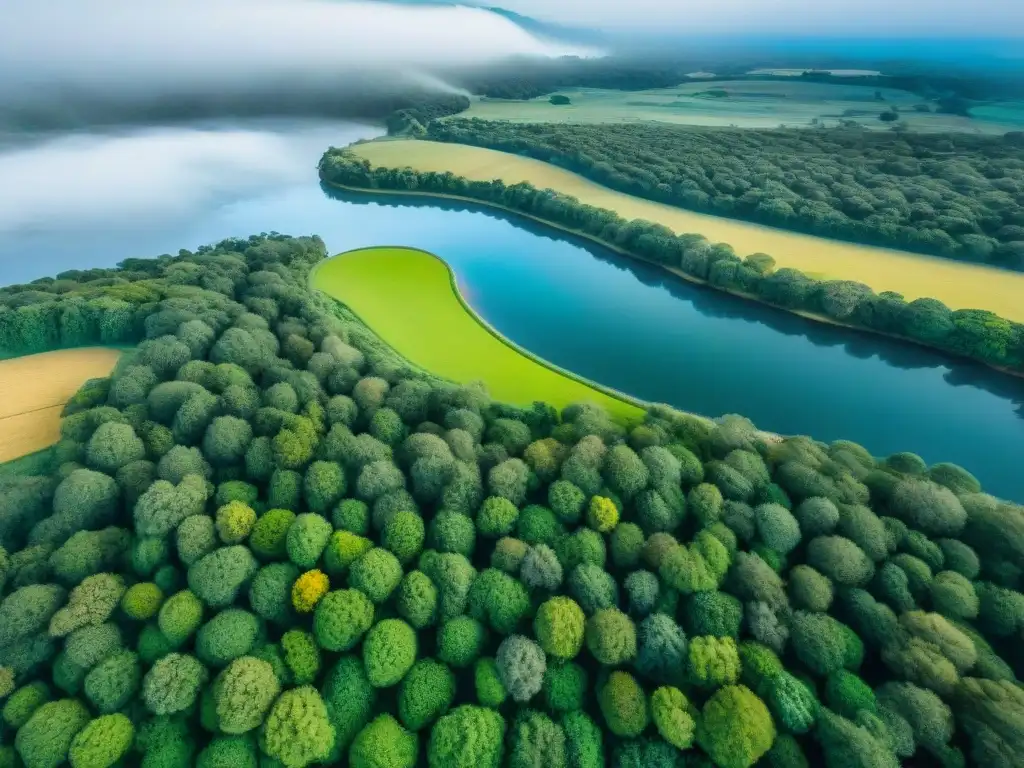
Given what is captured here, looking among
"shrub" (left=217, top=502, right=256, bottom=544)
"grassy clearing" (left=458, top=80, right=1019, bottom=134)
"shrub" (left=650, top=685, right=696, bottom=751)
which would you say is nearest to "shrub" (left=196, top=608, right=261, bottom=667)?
"shrub" (left=217, top=502, right=256, bottom=544)

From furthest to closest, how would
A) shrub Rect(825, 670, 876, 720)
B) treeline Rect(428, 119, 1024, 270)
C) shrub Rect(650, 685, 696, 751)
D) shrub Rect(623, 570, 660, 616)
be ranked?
treeline Rect(428, 119, 1024, 270) < shrub Rect(623, 570, 660, 616) < shrub Rect(825, 670, 876, 720) < shrub Rect(650, 685, 696, 751)

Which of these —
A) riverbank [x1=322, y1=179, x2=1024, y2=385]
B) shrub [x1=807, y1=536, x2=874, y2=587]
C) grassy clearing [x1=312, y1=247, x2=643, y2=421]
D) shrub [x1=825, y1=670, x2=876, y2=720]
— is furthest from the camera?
riverbank [x1=322, y1=179, x2=1024, y2=385]

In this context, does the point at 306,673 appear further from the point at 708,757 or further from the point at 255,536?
the point at 708,757

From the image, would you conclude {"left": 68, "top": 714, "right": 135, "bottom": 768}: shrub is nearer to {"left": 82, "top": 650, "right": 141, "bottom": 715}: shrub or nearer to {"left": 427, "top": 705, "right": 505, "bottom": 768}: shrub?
{"left": 82, "top": 650, "right": 141, "bottom": 715}: shrub

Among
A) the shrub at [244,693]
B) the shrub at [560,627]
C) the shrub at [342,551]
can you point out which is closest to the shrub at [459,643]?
the shrub at [560,627]

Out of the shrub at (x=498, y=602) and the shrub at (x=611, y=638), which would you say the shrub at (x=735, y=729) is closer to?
the shrub at (x=611, y=638)

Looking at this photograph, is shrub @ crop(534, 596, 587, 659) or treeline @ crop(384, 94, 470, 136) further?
treeline @ crop(384, 94, 470, 136)

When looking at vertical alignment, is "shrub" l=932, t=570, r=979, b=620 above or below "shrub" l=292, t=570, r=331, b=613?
above
